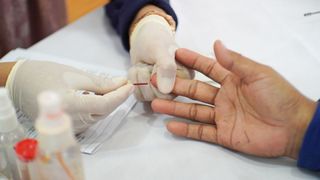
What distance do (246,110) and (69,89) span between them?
0.30 m

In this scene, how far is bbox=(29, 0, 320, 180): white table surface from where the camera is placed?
63 cm

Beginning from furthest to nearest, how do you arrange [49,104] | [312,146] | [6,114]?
[312,146] < [6,114] < [49,104]

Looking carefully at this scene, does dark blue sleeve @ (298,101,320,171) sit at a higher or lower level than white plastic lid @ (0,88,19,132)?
lower

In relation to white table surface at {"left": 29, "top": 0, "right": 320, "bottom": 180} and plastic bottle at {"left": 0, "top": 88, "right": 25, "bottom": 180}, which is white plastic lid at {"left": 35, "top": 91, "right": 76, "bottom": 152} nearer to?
plastic bottle at {"left": 0, "top": 88, "right": 25, "bottom": 180}

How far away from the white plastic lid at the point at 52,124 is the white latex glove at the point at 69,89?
0.21 meters

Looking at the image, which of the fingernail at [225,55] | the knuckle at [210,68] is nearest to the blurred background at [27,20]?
the knuckle at [210,68]

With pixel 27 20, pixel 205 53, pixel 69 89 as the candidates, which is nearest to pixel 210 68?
pixel 205 53

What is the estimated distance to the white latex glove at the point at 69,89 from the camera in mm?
628

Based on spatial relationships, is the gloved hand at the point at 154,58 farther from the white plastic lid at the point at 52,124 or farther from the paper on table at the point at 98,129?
the white plastic lid at the point at 52,124

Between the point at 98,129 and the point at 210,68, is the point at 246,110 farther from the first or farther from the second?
the point at 98,129

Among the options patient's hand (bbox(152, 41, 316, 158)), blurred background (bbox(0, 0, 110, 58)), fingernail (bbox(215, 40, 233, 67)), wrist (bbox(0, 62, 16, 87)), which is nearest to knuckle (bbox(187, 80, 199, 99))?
patient's hand (bbox(152, 41, 316, 158))

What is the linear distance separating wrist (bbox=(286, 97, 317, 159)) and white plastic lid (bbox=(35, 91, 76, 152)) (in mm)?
374

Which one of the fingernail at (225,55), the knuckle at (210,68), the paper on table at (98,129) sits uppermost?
the fingernail at (225,55)

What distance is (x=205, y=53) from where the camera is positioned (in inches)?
36.6
